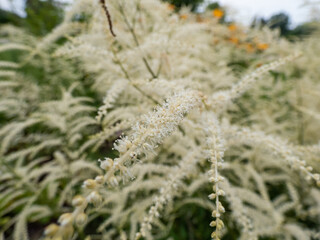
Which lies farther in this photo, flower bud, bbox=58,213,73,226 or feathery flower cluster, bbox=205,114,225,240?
feathery flower cluster, bbox=205,114,225,240

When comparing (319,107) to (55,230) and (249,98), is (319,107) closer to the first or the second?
(249,98)

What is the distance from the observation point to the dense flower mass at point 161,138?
2.57 ft

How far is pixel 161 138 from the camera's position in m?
0.49

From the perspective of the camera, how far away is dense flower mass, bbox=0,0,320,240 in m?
0.78

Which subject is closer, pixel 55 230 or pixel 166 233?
pixel 55 230

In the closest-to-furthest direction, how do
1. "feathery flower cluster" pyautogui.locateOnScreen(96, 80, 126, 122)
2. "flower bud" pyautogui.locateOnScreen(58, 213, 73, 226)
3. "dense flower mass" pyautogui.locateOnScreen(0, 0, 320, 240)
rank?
"flower bud" pyautogui.locateOnScreen(58, 213, 73, 226)
"dense flower mass" pyautogui.locateOnScreen(0, 0, 320, 240)
"feathery flower cluster" pyautogui.locateOnScreen(96, 80, 126, 122)

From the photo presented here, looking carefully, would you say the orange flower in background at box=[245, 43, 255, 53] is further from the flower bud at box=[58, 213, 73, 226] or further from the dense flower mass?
the flower bud at box=[58, 213, 73, 226]

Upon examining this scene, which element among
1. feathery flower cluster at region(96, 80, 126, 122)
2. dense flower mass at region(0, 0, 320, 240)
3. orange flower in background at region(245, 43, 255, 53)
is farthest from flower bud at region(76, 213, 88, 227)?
orange flower in background at region(245, 43, 255, 53)

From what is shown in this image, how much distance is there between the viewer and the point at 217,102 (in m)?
1.02

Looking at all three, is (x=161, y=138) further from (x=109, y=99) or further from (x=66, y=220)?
(x=109, y=99)

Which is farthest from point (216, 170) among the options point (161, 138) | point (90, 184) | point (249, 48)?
point (249, 48)

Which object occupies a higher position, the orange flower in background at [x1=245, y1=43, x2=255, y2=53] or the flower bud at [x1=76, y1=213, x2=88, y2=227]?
the flower bud at [x1=76, y1=213, x2=88, y2=227]

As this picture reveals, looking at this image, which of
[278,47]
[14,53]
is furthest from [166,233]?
[14,53]

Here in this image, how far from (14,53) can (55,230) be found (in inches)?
210
